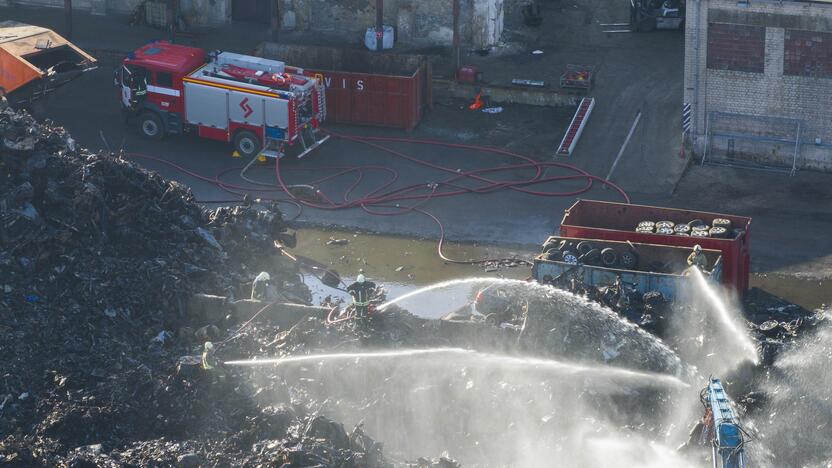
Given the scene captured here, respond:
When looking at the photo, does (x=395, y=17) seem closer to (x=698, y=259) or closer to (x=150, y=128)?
(x=150, y=128)

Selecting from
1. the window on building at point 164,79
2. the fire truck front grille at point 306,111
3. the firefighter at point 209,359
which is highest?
the window on building at point 164,79

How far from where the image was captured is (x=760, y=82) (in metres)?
32.0

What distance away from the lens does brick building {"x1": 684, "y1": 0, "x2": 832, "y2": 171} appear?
3128cm

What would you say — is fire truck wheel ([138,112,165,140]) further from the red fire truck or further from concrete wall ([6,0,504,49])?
concrete wall ([6,0,504,49])

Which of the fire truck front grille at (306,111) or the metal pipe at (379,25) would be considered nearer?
the fire truck front grille at (306,111)

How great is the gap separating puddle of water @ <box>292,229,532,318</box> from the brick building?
6.97 m

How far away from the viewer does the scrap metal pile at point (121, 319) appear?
20.1m

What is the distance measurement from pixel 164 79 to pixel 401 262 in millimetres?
A: 9253

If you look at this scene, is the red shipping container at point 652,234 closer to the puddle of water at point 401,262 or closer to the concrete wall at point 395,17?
the puddle of water at point 401,262

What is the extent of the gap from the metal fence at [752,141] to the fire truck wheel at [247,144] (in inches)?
435

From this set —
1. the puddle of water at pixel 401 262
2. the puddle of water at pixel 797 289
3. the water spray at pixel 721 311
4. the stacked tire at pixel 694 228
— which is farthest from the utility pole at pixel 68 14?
the water spray at pixel 721 311

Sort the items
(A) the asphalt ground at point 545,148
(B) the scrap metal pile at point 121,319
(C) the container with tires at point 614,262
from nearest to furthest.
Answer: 1. (B) the scrap metal pile at point 121,319
2. (C) the container with tires at point 614,262
3. (A) the asphalt ground at point 545,148

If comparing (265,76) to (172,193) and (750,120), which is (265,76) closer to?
(172,193)

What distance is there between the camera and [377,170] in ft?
108
